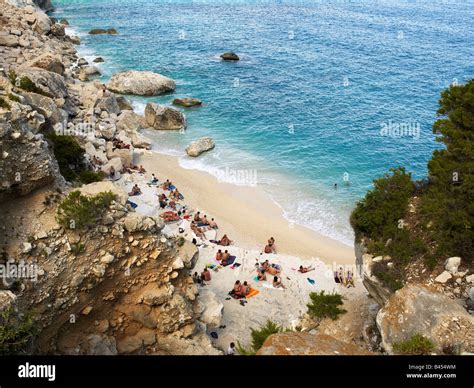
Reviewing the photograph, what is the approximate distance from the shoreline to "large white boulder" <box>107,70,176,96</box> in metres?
19.8

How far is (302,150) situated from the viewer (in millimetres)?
44969

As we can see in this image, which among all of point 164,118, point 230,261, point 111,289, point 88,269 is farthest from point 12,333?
point 164,118

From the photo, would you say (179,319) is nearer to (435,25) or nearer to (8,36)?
(8,36)

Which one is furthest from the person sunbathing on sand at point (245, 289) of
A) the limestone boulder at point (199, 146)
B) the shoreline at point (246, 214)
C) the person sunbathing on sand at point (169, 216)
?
the limestone boulder at point (199, 146)

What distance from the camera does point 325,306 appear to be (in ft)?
73.7

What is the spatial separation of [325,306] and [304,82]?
47611 mm

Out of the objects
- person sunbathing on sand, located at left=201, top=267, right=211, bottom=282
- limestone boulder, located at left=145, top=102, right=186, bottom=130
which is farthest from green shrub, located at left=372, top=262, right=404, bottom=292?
limestone boulder, located at left=145, top=102, right=186, bottom=130

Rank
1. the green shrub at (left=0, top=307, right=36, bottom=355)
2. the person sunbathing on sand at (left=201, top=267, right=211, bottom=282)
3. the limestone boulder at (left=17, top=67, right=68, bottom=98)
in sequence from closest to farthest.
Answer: the green shrub at (left=0, top=307, right=36, bottom=355), the person sunbathing on sand at (left=201, top=267, right=211, bottom=282), the limestone boulder at (left=17, top=67, right=68, bottom=98)

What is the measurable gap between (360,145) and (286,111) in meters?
11.8

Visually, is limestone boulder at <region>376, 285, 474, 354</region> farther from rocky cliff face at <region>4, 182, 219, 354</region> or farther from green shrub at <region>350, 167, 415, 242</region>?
rocky cliff face at <region>4, 182, 219, 354</region>

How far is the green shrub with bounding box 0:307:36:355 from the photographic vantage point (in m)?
12.3

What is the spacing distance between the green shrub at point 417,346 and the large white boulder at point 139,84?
169 feet

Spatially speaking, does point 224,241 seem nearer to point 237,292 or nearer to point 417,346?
point 237,292
